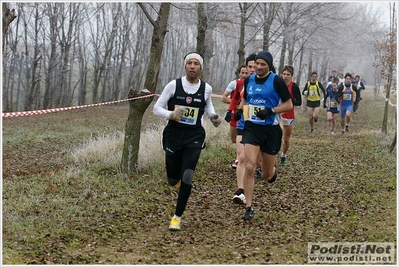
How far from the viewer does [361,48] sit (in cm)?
4100

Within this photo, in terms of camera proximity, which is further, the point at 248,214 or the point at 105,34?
the point at 105,34

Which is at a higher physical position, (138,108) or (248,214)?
(138,108)

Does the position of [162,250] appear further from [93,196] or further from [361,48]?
[361,48]

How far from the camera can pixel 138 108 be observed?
8.30 m

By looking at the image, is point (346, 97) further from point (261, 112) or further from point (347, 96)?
point (261, 112)

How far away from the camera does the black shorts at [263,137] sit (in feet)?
21.4

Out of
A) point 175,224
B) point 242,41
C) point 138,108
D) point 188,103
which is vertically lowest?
point 175,224

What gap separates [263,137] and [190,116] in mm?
996

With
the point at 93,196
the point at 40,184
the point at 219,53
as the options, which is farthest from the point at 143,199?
the point at 219,53

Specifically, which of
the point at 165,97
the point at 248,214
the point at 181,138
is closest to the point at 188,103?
the point at 165,97

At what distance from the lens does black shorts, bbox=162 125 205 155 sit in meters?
6.09

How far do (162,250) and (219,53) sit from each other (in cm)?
4392

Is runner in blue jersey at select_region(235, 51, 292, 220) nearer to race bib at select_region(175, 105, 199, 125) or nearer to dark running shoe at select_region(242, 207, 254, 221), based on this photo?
dark running shoe at select_region(242, 207, 254, 221)

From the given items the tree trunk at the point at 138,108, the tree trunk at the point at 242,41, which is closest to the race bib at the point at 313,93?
the tree trunk at the point at 242,41
